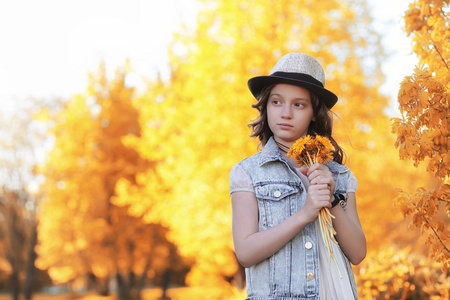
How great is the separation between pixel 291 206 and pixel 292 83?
22.3 inches

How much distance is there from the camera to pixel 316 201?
2.07 m

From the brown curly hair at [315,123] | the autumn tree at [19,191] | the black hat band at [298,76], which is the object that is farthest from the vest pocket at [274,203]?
the autumn tree at [19,191]

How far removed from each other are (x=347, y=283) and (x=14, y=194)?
2593 centimetres

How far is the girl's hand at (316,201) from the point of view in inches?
81.4

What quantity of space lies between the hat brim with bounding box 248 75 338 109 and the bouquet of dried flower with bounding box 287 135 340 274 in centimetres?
31

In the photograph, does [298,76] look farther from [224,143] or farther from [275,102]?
[224,143]

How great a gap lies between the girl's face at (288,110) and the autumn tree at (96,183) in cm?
1394

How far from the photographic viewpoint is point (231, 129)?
865 centimetres

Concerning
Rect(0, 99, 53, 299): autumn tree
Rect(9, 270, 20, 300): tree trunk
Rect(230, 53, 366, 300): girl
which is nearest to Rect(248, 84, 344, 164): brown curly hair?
Rect(230, 53, 366, 300): girl

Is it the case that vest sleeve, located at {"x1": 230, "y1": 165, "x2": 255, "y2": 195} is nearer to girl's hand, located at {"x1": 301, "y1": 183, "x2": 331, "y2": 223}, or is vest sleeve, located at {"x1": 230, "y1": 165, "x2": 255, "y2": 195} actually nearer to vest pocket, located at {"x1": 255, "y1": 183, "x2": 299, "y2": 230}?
vest pocket, located at {"x1": 255, "y1": 183, "x2": 299, "y2": 230}

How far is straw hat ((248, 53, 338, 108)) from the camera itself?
239 centimetres

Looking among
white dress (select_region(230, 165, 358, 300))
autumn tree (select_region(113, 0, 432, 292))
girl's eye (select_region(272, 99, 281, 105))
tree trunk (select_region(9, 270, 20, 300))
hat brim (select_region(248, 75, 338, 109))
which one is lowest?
white dress (select_region(230, 165, 358, 300))

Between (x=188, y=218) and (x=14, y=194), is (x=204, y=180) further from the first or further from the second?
(x=14, y=194)

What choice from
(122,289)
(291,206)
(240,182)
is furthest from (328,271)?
(122,289)
